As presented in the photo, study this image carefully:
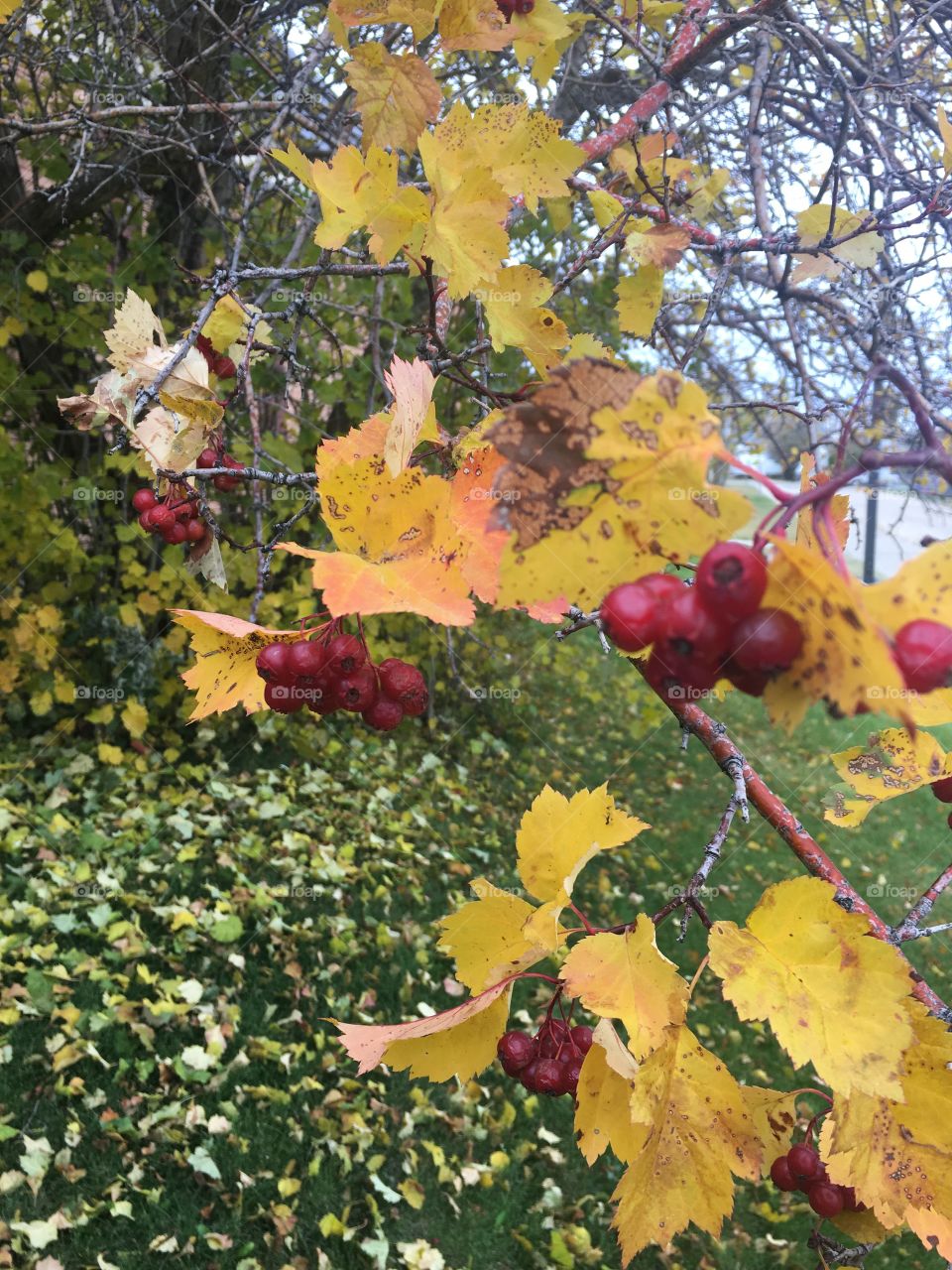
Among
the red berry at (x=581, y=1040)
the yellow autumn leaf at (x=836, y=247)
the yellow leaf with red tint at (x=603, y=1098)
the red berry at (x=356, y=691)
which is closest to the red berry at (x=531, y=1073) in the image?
the red berry at (x=581, y=1040)

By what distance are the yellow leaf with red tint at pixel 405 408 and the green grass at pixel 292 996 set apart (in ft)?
6.47

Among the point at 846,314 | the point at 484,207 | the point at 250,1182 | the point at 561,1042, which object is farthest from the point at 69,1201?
the point at 846,314

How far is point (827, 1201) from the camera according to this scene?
129 centimetres

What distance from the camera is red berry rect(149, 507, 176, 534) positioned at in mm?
1449

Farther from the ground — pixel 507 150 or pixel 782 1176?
pixel 507 150

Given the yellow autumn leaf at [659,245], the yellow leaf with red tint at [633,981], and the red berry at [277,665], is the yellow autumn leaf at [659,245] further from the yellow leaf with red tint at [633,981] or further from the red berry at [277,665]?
the yellow leaf with red tint at [633,981]

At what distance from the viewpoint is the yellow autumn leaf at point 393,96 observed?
3.74ft

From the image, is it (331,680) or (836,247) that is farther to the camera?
(836,247)

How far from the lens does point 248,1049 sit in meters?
2.99

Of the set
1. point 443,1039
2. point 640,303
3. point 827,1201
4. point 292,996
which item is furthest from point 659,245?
point 292,996

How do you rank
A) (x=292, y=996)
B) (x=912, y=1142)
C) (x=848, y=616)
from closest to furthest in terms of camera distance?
(x=848, y=616), (x=912, y=1142), (x=292, y=996)

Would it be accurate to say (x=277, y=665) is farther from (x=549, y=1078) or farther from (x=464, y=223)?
(x=549, y=1078)

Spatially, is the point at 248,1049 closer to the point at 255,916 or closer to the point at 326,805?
the point at 255,916

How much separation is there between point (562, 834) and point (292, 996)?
254 cm
